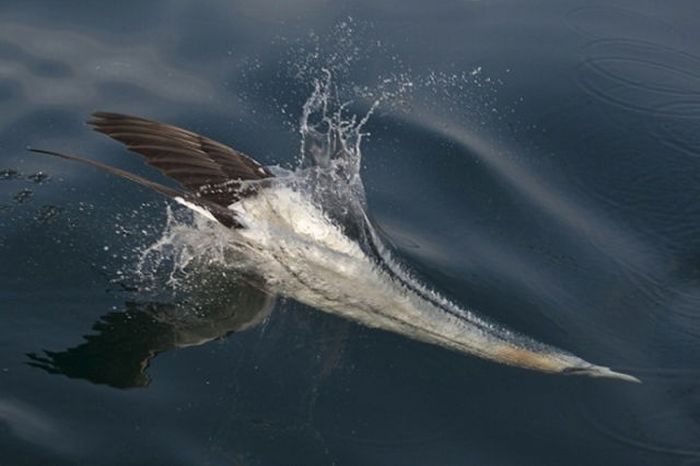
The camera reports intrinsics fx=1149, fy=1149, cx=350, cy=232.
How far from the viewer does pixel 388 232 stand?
6.84 metres

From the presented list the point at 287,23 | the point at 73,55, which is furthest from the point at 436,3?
the point at 73,55

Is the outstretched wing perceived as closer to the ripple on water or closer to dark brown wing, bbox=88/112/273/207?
dark brown wing, bbox=88/112/273/207

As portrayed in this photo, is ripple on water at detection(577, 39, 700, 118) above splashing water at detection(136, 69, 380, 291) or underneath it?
above

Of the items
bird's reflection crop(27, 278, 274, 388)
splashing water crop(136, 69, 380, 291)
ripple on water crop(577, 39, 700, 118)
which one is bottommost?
bird's reflection crop(27, 278, 274, 388)

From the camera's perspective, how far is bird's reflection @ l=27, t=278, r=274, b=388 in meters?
5.50

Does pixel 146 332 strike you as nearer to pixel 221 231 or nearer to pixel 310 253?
pixel 221 231

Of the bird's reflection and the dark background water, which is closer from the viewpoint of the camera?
the dark background water

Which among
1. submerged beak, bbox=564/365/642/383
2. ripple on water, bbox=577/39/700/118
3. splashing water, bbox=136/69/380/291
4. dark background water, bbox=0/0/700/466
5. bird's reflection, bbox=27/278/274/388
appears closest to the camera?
dark background water, bbox=0/0/700/466

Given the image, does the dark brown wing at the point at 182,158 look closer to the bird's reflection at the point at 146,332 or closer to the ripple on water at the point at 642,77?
the bird's reflection at the point at 146,332

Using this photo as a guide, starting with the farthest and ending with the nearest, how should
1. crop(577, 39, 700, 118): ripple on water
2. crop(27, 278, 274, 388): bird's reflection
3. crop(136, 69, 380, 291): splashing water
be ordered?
1. crop(577, 39, 700, 118): ripple on water
2. crop(136, 69, 380, 291): splashing water
3. crop(27, 278, 274, 388): bird's reflection

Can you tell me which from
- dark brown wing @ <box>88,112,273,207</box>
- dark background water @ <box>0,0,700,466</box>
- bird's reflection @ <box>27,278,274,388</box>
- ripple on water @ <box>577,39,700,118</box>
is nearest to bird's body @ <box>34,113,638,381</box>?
dark brown wing @ <box>88,112,273,207</box>

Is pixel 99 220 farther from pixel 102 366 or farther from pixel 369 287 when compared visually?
pixel 369 287

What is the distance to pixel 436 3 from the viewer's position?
9.76 meters

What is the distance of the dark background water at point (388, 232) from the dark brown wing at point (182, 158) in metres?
0.50
